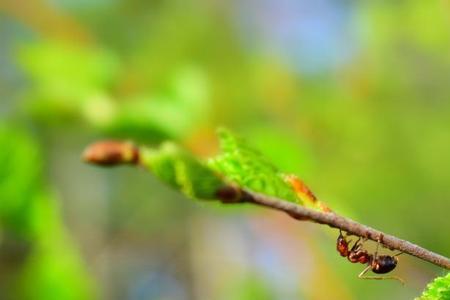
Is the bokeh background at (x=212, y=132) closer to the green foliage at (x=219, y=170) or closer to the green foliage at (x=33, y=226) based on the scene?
the green foliage at (x=33, y=226)

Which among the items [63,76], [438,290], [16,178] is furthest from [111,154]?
[63,76]

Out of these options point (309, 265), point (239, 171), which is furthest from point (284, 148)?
point (239, 171)

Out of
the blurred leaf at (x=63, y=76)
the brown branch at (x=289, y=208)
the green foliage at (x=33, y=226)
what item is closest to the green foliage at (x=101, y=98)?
the blurred leaf at (x=63, y=76)

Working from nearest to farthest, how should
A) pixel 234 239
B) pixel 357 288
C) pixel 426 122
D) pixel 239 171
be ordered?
pixel 239 171 < pixel 234 239 < pixel 357 288 < pixel 426 122

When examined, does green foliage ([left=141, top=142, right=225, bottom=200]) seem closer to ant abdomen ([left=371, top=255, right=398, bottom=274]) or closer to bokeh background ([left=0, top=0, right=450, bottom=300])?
ant abdomen ([left=371, top=255, right=398, bottom=274])

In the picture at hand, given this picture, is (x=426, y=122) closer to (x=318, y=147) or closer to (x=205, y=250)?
(x=318, y=147)
